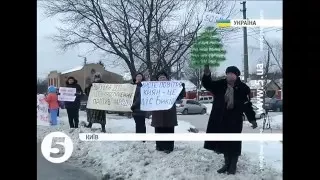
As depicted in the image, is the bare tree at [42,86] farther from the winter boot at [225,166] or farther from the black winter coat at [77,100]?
the winter boot at [225,166]

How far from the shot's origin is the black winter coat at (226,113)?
355cm

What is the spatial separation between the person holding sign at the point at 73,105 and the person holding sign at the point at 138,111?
49 centimetres

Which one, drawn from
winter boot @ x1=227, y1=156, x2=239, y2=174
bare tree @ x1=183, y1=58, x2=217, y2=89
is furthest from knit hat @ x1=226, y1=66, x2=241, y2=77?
winter boot @ x1=227, y1=156, x2=239, y2=174

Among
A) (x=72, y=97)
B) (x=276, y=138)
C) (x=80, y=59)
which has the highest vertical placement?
(x=80, y=59)

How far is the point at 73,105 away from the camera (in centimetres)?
361

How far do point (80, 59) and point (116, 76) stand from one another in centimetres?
35

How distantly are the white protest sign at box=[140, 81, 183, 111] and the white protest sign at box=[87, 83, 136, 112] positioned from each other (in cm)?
12

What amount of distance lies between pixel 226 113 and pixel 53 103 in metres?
1.53

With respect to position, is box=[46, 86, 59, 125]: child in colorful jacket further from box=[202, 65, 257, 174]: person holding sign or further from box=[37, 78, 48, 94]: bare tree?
box=[202, 65, 257, 174]: person holding sign

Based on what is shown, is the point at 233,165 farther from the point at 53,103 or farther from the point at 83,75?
the point at 53,103
